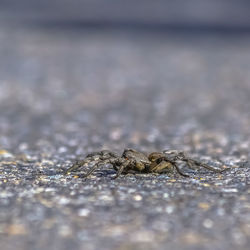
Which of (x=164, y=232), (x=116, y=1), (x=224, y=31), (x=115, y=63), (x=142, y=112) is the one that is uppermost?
(x=116, y=1)

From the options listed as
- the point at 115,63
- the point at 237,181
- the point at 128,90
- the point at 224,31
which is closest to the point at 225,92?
the point at 128,90

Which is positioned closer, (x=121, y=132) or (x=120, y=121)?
(x=121, y=132)

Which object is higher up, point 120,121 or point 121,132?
point 120,121

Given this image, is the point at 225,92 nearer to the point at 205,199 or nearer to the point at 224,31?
the point at 205,199
